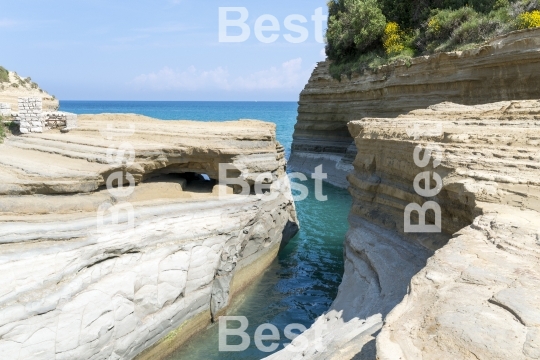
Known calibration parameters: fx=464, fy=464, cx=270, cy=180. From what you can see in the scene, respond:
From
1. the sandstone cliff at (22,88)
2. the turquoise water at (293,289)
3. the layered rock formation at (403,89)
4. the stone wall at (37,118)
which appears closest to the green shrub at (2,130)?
the stone wall at (37,118)

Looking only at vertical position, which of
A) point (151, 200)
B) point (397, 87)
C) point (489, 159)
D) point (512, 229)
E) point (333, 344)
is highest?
point (397, 87)

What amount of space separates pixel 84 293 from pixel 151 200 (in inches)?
115

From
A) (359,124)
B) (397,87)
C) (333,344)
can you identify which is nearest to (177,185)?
(359,124)

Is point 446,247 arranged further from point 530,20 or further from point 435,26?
point 435,26

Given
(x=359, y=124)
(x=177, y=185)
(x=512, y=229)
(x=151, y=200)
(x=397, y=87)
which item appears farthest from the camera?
(x=397, y=87)

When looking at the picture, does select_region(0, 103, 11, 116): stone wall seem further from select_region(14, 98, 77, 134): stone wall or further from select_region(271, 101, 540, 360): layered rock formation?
select_region(271, 101, 540, 360): layered rock formation

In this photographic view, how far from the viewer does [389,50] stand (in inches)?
902

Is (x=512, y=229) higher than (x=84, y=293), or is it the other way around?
(x=512, y=229)

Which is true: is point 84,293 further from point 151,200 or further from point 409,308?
point 409,308

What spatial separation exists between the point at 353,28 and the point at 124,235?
849 inches

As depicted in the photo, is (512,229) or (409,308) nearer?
(409,308)

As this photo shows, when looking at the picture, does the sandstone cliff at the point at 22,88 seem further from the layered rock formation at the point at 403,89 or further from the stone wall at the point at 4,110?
the layered rock formation at the point at 403,89

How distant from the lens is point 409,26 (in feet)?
81.3

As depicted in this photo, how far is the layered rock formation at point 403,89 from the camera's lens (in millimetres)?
Result: 13719
